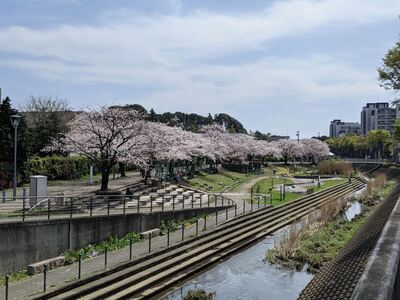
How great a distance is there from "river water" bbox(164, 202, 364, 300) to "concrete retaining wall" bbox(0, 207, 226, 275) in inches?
227

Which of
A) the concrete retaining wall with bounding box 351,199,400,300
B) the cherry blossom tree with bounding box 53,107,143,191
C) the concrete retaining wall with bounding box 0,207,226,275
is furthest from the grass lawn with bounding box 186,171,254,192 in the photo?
the concrete retaining wall with bounding box 351,199,400,300

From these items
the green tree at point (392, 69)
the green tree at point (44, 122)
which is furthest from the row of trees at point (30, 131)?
the green tree at point (392, 69)

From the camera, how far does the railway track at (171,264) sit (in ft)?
54.6

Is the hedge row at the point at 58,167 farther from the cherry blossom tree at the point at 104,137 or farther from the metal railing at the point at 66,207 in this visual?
the metal railing at the point at 66,207

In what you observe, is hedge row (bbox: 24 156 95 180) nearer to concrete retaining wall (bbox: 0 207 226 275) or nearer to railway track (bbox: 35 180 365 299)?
concrete retaining wall (bbox: 0 207 226 275)

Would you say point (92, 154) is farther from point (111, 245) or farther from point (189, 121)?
point (189, 121)

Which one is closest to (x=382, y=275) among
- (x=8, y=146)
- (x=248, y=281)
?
(x=248, y=281)

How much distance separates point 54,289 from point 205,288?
21.8 feet

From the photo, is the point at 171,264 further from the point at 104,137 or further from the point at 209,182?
the point at 209,182

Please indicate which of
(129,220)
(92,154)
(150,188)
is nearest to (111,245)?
(129,220)

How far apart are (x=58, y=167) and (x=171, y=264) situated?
27984mm

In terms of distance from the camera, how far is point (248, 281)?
20.9m

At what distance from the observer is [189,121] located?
153m

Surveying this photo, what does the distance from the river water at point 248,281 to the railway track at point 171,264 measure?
0.66 m
